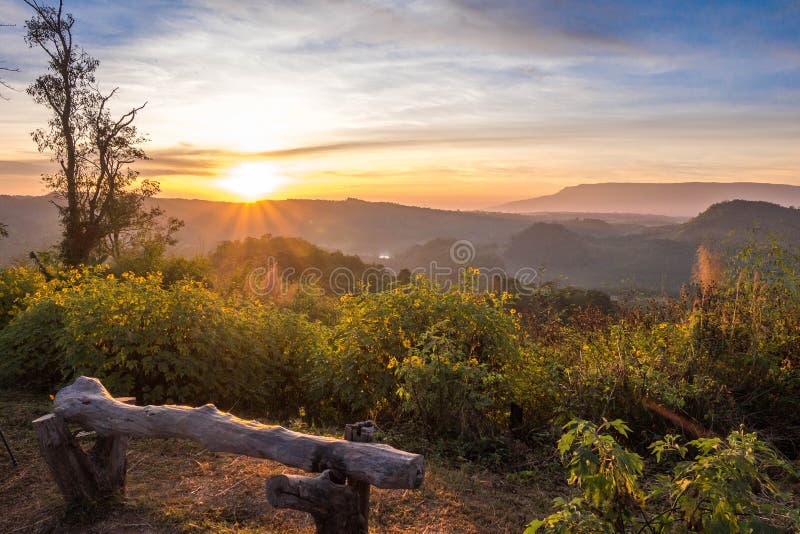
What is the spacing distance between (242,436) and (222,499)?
4.04 ft

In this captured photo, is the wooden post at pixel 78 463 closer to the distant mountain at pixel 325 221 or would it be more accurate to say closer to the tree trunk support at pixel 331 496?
the tree trunk support at pixel 331 496

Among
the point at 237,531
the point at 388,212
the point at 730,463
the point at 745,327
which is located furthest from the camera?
the point at 388,212

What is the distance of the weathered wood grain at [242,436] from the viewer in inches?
122

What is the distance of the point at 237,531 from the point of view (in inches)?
156

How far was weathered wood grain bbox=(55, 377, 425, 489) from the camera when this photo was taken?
3.11 m

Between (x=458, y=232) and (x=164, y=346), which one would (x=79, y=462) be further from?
(x=458, y=232)

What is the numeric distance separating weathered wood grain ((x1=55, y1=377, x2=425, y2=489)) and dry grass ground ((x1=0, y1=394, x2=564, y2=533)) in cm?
71

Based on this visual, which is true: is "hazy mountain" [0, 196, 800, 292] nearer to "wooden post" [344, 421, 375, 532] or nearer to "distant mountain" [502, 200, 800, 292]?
"distant mountain" [502, 200, 800, 292]

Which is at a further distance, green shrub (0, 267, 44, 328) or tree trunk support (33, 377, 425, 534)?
green shrub (0, 267, 44, 328)

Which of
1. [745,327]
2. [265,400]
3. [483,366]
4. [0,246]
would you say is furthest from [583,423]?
[0,246]

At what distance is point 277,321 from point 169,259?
8458 mm

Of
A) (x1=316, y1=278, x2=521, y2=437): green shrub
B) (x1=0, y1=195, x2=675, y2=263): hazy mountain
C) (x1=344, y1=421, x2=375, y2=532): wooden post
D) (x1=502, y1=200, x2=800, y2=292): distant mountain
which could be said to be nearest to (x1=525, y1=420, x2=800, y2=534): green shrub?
(x1=344, y1=421, x2=375, y2=532): wooden post

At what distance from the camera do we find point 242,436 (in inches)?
146

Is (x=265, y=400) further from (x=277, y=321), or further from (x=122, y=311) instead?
(x=122, y=311)
